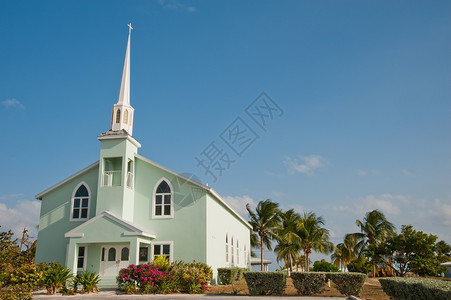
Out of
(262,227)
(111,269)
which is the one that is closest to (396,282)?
(111,269)

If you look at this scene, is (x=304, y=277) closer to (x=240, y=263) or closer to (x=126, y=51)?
(x=240, y=263)

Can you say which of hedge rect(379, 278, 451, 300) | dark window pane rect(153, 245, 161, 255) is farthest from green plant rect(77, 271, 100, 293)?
hedge rect(379, 278, 451, 300)

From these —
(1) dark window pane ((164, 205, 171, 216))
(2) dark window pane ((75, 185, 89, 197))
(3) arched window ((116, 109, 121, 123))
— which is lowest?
(1) dark window pane ((164, 205, 171, 216))

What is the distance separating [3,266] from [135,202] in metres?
9.19

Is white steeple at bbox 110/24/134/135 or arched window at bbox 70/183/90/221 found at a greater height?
white steeple at bbox 110/24/134/135

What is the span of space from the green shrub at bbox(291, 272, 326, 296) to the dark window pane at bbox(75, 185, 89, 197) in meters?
14.1

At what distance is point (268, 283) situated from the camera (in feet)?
56.9

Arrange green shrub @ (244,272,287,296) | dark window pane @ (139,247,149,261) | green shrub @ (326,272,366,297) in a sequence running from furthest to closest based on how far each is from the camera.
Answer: dark window pane @ (139,247,149,261) < green shrub @ (244,272,287,296) < green shrub @ (326,272,366,297)

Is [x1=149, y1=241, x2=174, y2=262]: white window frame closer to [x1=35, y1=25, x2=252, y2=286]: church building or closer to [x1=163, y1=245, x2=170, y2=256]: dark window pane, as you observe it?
[x1=35, y1=25, x2=252, y2=286]: church building

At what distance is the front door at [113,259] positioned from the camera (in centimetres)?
2203

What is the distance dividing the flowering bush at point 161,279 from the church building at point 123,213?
1568 millimetres

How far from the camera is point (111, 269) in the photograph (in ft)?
72.4

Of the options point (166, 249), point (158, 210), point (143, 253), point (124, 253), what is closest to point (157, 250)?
point (166, 249)

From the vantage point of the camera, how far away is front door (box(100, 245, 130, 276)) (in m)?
22.0
